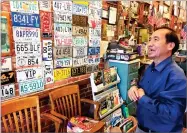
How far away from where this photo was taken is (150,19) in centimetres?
521

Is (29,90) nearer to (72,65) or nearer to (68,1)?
(72,65)

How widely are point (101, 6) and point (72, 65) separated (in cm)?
120

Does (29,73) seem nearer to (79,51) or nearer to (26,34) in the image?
(26,34)

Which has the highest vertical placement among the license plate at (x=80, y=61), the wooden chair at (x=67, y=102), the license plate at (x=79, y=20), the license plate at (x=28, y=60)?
the license plate at (x=79, y=20)

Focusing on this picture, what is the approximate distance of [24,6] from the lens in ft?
7.22

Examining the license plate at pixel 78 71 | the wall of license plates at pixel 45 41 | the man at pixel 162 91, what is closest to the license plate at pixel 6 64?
the wall of license plates at pixel 45 41

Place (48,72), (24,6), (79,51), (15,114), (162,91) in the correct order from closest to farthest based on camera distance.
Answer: (162,91) → (15,114) → (24,6) → (48,72) → (79,51)

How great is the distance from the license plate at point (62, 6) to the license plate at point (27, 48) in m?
0.57

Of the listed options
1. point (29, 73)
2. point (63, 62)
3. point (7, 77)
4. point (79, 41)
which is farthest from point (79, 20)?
point (7, 77)

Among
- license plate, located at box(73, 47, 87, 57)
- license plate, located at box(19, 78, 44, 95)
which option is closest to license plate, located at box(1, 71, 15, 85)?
license plate, located at box(19, 78, 44, 95)

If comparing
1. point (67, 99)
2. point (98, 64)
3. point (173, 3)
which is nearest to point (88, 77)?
point (98, 64)

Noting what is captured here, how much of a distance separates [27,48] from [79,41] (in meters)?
0.93

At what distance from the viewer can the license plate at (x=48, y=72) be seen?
8.42 feet

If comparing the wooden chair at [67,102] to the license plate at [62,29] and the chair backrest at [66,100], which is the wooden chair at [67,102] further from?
the license plate at [62,29]
